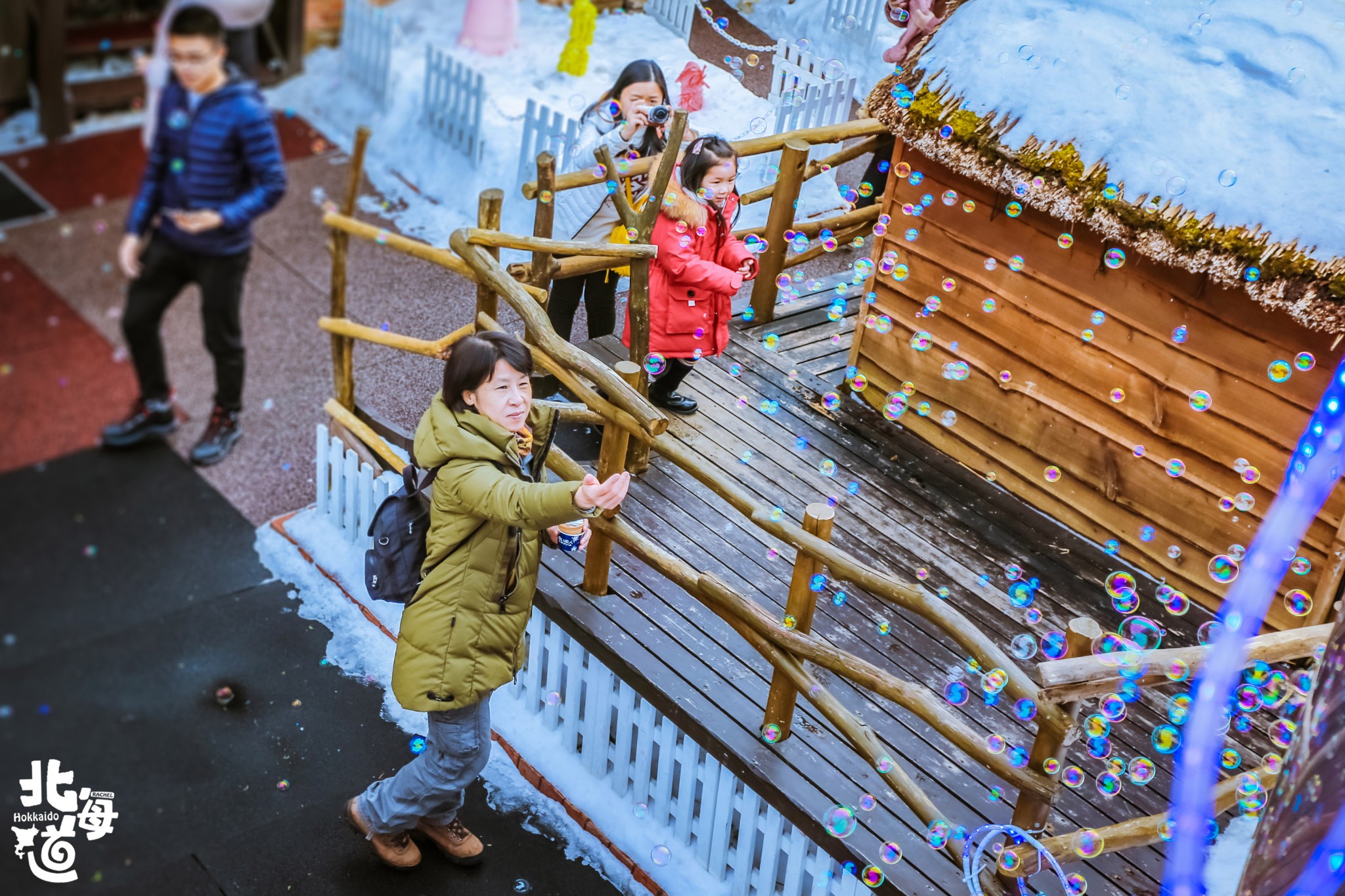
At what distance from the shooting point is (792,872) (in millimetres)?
3941

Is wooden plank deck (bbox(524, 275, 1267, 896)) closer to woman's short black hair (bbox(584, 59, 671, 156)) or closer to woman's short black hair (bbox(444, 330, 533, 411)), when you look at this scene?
woman's short black hair (bbox(584, 59, 671, 156))

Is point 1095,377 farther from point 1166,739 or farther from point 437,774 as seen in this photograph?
point 437,774

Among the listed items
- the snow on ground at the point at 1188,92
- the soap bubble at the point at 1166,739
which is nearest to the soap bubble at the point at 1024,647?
the soap bubble at the point at 1166,739

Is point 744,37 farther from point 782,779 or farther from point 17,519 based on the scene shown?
point 17,519

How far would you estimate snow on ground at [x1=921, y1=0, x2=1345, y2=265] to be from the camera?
14.1 feet

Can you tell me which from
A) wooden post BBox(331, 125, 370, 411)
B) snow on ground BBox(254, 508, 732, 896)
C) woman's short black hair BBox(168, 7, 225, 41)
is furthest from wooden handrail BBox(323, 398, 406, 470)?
woman's short black hair BBox(168, 7, 225, 41)

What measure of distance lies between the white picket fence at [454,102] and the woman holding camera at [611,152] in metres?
1.42

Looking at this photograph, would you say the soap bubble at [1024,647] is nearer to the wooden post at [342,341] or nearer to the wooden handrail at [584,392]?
the wooden handrail at [584,392]

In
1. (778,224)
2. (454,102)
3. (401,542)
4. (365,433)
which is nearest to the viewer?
(401,542)

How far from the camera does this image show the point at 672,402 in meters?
5.54

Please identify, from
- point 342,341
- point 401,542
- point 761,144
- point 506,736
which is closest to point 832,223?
point 761,144

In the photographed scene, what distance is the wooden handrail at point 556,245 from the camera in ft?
15.5

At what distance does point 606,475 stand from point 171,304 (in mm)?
1713

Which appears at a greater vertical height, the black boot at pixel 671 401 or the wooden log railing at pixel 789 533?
the wooden log railing at pixel 789 533
